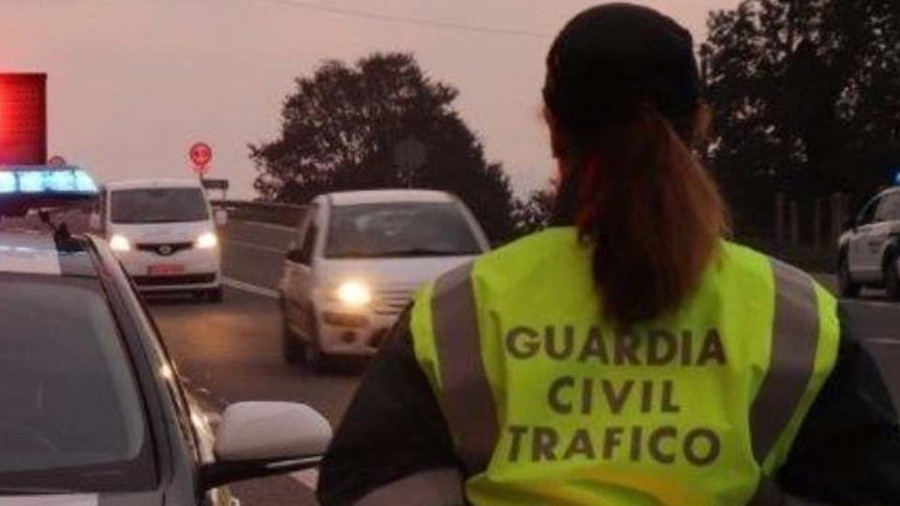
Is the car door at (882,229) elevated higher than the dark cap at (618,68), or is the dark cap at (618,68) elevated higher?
the dark cap at (618,68)

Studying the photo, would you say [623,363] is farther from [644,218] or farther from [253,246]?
[253,246]

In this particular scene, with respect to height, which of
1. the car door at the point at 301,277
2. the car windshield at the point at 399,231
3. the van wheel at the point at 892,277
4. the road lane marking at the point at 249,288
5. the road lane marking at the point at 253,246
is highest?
the car windshield at the point at 399,231

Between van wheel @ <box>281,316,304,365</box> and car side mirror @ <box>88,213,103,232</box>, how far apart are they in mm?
10387

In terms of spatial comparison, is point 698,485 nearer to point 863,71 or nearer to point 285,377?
point 285,377

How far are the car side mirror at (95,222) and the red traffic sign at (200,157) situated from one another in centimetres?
2924

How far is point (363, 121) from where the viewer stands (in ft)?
413

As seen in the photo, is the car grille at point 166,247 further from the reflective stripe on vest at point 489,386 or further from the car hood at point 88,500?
the reflective stripe on vest at point 489,386

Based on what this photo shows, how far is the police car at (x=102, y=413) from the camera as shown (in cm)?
497

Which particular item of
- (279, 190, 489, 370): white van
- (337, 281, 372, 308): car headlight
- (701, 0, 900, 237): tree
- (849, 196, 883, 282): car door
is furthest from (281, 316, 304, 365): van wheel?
(701, 0, 900, 237): tree

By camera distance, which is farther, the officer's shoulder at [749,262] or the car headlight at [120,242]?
the car headlight at [120,242]

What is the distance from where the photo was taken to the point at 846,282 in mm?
36000

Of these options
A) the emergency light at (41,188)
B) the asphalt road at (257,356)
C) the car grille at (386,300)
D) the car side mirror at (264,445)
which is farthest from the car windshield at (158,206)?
the car side mirror at (264,445)

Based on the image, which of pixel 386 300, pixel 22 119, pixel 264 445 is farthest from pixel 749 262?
pixel 386 300

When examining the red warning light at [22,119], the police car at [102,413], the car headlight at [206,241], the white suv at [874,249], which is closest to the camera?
the police car at [102,413]
